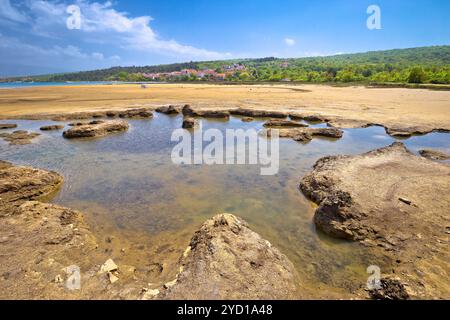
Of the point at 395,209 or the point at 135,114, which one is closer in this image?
the point at 395,209

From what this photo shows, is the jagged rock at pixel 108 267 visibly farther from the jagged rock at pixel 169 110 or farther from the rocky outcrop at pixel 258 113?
the jagged rock at pixel 169 110

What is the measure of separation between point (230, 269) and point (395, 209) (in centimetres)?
492

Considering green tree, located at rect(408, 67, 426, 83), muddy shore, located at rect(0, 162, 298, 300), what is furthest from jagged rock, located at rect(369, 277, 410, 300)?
green tree, located at rect(408, 67, 426, 83)

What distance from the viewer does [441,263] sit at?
4.90 m

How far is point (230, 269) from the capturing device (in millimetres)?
4457

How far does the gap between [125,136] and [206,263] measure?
1494cm

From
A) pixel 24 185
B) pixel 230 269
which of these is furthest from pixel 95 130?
pixel 230 269

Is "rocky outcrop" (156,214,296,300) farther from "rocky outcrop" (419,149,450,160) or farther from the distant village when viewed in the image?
the distant village

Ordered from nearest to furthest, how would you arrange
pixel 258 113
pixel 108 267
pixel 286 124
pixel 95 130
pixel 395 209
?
pixel 108 267 < pixel 395 209 < pixel 95 130 < pixel 286 124 < pixel 258 113

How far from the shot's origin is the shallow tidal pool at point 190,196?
5.69 m

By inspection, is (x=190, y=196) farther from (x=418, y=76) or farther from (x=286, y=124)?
(x=418, y=76)

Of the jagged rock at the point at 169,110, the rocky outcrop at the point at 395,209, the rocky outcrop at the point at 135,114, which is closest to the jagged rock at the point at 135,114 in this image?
the rocky outcrop at the point at 135,114

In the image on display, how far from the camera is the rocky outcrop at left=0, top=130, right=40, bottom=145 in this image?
15730 millimetres
